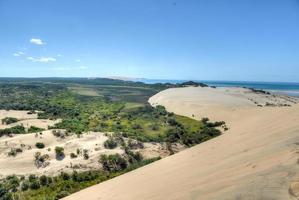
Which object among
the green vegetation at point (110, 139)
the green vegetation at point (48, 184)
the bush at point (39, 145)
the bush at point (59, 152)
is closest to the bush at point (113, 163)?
the green vegetation at point (110, 139)

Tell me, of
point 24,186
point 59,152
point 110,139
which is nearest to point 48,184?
point 24,186

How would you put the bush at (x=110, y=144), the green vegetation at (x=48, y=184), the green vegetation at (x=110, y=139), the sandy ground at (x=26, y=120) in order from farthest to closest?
the sandy ground at (x=26, y=120) → the bush at (x=110, y=144) → the green vegetation at (x=110, y=139) → the green vegetation at (x=48, y=184)

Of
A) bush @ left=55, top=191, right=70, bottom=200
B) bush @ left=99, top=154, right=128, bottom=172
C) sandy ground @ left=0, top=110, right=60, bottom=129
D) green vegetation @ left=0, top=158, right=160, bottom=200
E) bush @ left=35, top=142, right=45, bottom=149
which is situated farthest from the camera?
sandy ground @ left=0, top=110, right=60, bottom=129

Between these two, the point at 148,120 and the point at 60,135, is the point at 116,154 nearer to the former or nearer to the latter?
the point at 60,135

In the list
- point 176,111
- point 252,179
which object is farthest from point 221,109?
point 252,179

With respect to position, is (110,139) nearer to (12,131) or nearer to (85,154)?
(85,154)

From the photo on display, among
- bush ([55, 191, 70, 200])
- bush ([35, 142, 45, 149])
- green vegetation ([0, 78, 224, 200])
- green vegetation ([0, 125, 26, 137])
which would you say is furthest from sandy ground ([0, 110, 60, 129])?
bush ([55, 191, 70, 200])

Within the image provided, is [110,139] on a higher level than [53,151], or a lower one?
higher

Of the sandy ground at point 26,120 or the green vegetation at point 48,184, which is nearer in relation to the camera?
the green vegetation at point 48,184

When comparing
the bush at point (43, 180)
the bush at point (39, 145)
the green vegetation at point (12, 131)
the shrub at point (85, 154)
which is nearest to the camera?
the bush at point (43, 180)

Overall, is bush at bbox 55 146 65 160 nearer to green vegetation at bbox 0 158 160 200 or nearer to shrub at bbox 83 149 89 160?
shrub at bbox 83 149 89 160

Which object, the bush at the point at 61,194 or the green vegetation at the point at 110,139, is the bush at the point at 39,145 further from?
the bush at the point at 61,194

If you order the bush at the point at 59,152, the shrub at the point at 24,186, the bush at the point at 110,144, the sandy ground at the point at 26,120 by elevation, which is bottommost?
the shrub at the point at 24,186
